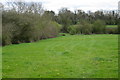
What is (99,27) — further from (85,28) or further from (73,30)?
(73,30)

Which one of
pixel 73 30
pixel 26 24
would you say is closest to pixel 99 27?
pixel 73 30

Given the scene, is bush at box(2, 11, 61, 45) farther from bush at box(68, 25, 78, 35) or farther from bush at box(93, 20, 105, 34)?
bush at box(93, 20, 105, 34)

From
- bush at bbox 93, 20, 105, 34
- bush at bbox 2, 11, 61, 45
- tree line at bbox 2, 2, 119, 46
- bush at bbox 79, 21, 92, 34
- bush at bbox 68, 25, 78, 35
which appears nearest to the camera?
bush at bbox 2, 11, 61, 45

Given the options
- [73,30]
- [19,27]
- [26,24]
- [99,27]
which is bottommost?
[73,30]

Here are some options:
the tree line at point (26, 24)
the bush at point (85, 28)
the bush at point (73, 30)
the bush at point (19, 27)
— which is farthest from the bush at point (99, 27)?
the bush at point (19, 27)

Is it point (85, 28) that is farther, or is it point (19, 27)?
point (85, 28)

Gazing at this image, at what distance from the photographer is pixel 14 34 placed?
22859 mm

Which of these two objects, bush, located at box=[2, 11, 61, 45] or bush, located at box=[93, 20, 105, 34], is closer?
bush, located at box=[2, 11, 61, 45]

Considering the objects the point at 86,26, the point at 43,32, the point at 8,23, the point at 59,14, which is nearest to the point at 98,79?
the point at 8,23

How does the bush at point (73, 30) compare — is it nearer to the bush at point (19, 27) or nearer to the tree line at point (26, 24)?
the tree line at point (26, 24)

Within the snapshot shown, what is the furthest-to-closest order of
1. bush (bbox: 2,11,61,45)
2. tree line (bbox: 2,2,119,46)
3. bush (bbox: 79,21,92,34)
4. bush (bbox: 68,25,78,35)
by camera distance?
bush (bbox: 68,25,78,35)
bush (bbox: 79,21,92,34)
tree line (bbox: 2,2,119,46)
bush (bbox: 2,11,61,45)

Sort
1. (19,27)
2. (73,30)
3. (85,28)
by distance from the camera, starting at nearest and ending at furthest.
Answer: (19,27) → (85,28) → (73,30)

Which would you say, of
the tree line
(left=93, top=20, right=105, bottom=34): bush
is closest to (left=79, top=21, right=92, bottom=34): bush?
the tree line

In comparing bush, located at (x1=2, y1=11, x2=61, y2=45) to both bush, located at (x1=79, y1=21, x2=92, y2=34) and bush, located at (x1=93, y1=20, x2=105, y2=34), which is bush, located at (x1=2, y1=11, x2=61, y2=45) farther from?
bush, located at (x1=93, y1=20, x2=105, y2=34)
